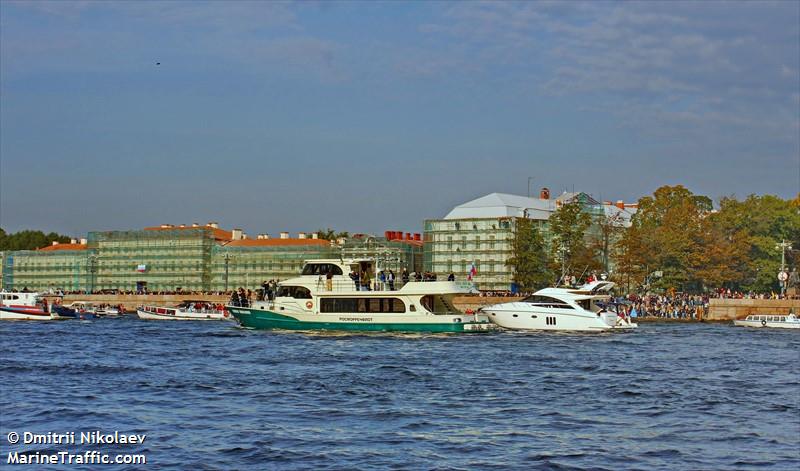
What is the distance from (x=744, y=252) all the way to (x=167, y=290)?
2977 inches

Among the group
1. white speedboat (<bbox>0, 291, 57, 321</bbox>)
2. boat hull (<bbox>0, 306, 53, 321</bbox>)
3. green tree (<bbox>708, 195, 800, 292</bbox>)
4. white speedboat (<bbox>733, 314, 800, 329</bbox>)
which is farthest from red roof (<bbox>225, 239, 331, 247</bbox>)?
white speedboat (<bbox>733, 314, 800, 329</bbox>)

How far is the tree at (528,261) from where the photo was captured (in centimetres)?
10312

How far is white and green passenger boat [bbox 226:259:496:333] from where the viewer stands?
5562 centimetres

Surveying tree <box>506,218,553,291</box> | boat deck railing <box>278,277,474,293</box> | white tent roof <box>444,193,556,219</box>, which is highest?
white tent roof <box>444,193,556,219</box>

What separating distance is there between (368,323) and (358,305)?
113 centimetres

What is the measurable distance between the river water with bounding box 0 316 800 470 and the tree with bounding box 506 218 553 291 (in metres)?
55.2

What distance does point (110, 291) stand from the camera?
140m

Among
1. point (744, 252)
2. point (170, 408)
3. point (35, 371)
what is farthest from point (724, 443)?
point (744, 252)

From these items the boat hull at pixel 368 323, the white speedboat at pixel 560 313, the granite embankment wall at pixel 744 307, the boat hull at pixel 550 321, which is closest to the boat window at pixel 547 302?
the white speedboat at pixel 560 313

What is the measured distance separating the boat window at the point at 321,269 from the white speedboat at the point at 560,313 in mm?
10945

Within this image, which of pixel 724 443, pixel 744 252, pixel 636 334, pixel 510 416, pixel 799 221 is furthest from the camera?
pixel 799 221

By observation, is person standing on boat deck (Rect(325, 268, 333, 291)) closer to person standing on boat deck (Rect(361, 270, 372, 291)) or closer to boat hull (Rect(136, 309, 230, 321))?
person standing on boat deck (Rect(361, 270, 372, 291))

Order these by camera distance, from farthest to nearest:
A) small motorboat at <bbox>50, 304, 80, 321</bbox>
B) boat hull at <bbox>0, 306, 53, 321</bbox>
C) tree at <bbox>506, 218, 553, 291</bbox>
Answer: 1. tree at <bbox>506, 218, 553, 291</bbox>
2. small motorboat at <bbox>50, 304, 80, 321</bbox>
3. boat hull at <bbox>0, 306, 53, 321</bbox>

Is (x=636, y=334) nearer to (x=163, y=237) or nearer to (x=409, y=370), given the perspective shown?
(x=409, y=370)
